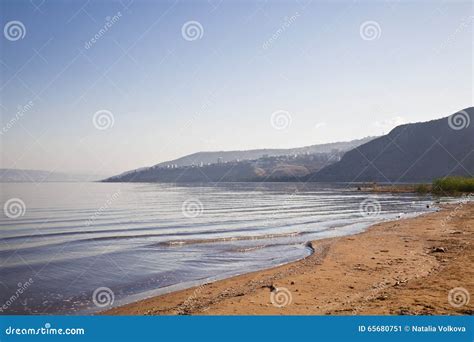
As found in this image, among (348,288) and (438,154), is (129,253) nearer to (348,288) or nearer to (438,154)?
(348,288)

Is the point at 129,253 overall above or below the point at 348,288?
above

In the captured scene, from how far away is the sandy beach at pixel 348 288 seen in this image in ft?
32.4

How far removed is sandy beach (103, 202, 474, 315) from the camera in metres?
9.89

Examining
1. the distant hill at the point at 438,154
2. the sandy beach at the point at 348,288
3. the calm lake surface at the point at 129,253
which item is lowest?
the sandy beach at the point at 348,288

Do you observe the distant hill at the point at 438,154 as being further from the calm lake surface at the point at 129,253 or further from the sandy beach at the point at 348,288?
the sandy beach at the point at 348,288

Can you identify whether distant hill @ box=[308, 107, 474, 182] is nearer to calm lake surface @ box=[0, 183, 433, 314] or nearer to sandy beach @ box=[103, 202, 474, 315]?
calm lake surface @ box=[0, 183, 433, 314]

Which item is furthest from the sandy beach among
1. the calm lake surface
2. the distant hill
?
the distant hill

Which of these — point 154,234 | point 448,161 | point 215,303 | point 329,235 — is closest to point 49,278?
point 215,303

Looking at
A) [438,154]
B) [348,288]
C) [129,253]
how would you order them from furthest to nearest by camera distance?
[438,154], [129,253], [348,288]

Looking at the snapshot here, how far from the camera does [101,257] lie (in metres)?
20.0

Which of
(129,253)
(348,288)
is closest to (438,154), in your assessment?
(129,253)

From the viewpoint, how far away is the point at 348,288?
39.8 feet

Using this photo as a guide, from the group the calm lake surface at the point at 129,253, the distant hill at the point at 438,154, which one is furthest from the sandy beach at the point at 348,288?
the distant hill at the point at 438,154

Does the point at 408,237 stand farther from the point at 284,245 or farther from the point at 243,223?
the point at 243,223
